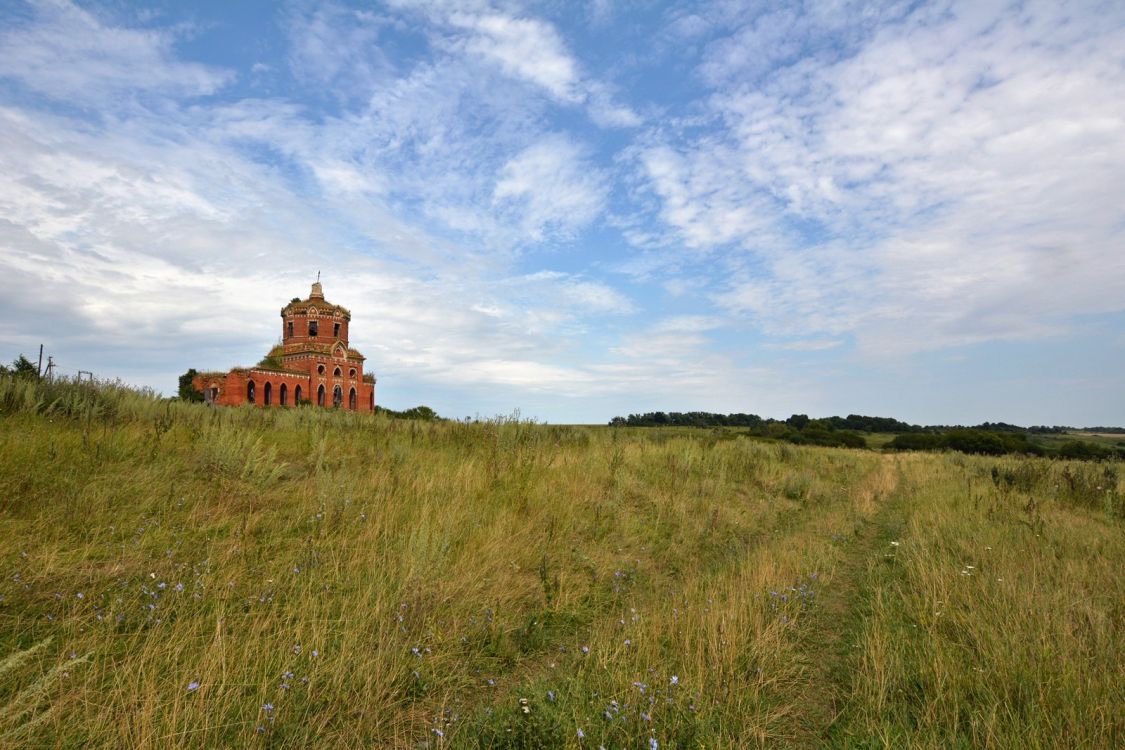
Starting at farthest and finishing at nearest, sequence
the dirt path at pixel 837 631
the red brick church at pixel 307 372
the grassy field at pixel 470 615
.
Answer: the red brick church at pixel 307 372 < the dirt path at pixel 837 631 < the grassy field at pixel 470 615

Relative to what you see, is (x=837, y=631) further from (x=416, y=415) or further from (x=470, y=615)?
(x=416, y=415)

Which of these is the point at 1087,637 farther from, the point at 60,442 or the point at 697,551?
the point at 60,442

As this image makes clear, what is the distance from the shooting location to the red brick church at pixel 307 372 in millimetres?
48719

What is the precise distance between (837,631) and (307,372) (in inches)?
2257

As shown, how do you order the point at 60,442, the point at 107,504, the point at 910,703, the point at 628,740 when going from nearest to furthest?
the point at 628,740
the point at 910,703
the point at 107,504
the point at 60,442

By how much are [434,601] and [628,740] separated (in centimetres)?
192

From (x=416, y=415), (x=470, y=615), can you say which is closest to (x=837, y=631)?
(x=470, y=615)

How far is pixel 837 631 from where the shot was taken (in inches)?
180

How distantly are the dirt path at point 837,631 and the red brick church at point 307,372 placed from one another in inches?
1725

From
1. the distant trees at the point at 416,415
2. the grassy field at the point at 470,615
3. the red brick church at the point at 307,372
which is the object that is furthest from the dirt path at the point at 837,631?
the red brick church at the point at 307,372

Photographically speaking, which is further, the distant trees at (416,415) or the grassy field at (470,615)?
the distant trees at (416,415)

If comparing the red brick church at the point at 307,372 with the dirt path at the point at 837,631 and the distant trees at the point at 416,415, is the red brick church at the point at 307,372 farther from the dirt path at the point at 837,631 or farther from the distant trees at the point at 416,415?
the dirt path at the point at 837,631

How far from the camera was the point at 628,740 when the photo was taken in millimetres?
2639

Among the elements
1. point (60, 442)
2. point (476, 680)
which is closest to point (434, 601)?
point (476, 680)
